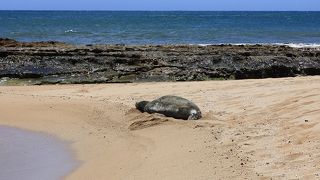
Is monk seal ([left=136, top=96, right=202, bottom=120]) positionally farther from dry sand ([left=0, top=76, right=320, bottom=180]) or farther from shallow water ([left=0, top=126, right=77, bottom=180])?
shallow water ([left=0, top=126, right=77, bottom=180])

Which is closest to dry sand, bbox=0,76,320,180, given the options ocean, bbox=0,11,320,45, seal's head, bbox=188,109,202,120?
seal's head, bbox=188,109,202,120

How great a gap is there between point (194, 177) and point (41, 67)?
35.8 ft

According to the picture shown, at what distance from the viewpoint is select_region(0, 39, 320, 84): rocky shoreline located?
15805 millimetres

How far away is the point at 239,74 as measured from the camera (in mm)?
16094

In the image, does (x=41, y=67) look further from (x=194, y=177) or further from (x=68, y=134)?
(x=194, y=177)

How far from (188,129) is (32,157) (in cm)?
255

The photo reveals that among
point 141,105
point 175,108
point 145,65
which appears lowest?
point 145,65

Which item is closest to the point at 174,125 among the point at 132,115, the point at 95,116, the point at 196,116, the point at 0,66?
the point at 196,116

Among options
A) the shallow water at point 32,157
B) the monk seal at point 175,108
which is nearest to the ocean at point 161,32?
the monk seal at point 175,108

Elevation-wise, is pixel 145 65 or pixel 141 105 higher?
pixel 141 105

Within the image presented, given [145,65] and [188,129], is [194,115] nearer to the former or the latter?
[188,129]

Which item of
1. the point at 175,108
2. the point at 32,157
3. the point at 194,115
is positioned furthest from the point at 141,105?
the point at 32,157

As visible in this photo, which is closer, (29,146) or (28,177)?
(28,177)

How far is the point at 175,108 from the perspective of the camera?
32.3 ft
